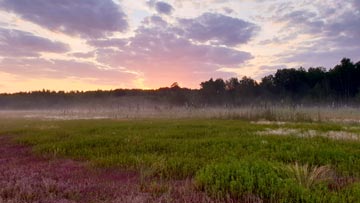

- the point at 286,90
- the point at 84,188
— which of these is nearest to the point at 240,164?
the point at 84,188

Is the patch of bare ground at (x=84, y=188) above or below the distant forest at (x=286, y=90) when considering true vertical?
below

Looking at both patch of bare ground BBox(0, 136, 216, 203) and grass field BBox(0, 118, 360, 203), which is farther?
grass field BBox(0, 118, 360, 203)

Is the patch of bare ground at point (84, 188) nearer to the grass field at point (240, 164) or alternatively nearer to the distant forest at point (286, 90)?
the grass field at point (240, 164)

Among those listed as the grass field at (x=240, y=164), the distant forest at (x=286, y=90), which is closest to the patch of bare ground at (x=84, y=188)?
the grass field at (x=240, y=164)

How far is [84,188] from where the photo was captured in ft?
A: 23.5

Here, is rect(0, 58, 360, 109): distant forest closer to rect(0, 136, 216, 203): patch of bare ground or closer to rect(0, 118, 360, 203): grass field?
rect(0, 118, 360, 203): grass field

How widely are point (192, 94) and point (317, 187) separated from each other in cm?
10242

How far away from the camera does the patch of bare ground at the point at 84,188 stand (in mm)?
6211

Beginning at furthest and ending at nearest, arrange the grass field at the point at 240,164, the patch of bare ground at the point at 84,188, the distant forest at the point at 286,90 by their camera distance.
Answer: the distant forest at the point at 286,90 < the grass field at the point at 240,164 < the patch of bare ground at the point at 84,188

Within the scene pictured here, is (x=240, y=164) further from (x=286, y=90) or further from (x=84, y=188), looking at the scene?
(x=286, y=90)

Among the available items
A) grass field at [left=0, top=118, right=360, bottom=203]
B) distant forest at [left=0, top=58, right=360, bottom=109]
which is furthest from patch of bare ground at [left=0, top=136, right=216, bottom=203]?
distant forest at [left=0, top=58, right=360, bottom=109]

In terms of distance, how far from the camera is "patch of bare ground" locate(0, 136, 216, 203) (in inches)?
245

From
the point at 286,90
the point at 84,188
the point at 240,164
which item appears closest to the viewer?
the point at 84,188

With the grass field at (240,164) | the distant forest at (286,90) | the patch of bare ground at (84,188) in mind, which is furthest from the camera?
the distant forest at (286,90)
